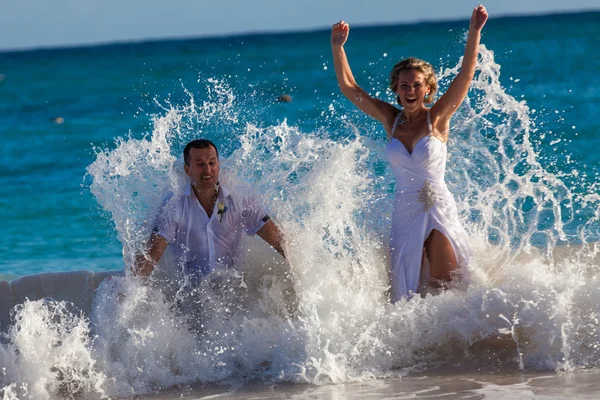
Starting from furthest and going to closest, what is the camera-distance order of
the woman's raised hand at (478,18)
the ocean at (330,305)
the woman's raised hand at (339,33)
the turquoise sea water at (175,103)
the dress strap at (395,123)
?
the turquoise sea water at (175,103) < the woman's raised hand at (339,33) < the dress strap at (395,123) < the woman's raised hand at (478,18) < the ocean at (330,305)

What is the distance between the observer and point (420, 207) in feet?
19.7

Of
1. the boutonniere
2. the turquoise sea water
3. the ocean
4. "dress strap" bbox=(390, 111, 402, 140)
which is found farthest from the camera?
the turquoise sea water

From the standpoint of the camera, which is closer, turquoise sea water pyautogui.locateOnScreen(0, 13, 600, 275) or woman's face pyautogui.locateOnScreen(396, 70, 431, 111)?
woman's face pyautogui.locateOnScreen(396, 70, 431, 111)

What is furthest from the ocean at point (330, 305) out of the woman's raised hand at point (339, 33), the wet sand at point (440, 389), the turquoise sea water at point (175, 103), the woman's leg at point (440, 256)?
the woman's raised hand at point (339, 33)

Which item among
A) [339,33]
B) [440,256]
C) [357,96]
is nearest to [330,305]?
[440,256]

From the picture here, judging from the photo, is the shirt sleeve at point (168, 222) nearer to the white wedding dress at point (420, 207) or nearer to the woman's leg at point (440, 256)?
the white wedding dress at point (420, 207)

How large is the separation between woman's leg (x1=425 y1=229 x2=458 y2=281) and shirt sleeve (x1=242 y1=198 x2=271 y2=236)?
1.06 m

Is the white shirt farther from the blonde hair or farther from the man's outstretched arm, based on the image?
the blonde hair

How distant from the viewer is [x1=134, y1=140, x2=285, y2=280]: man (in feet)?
20.6

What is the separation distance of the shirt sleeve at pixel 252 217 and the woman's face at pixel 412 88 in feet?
3.77

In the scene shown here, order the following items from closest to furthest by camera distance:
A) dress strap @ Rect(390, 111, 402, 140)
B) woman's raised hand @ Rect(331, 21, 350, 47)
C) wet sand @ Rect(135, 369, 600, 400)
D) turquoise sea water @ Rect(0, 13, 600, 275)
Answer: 1. wet sand @ Rect(135, 369, 600, 400)
2. dress strap @ Rect(390, 111, 402, 140)
3. woman's raised hand @ Rect(331, 21, 350, 47)
4. turquoise sea water @ Rect(0, 13, 600, 275)

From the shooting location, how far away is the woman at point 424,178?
597 cm

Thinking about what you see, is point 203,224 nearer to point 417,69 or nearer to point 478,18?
point 417,69

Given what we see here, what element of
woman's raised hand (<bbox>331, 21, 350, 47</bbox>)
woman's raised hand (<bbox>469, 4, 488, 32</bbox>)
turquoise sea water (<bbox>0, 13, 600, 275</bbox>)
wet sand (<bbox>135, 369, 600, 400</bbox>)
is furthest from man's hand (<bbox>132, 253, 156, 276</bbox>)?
woman's raised hand (<bbox>469, 4, 488, 32</bbox>)
